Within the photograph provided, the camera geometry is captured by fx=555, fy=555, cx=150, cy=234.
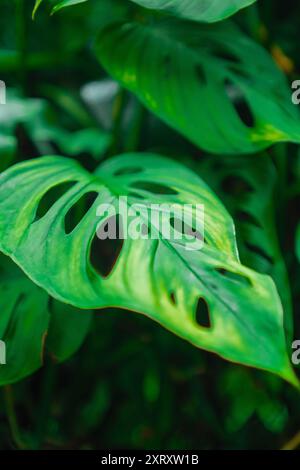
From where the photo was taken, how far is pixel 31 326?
2.26 ft

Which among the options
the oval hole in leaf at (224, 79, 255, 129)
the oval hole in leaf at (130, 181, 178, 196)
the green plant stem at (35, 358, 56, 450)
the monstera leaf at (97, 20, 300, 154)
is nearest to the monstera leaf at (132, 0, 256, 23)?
the monstera leaf at (97, 20, 300, 154)

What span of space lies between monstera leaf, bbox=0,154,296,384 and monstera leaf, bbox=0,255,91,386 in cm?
16

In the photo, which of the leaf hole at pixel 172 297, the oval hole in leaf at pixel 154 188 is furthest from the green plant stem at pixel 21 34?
the leaf hole at pixel 172 297

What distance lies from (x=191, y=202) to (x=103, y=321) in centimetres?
41

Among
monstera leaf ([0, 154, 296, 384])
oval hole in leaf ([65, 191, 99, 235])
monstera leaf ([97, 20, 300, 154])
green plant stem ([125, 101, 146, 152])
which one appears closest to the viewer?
monstera leaf ([0, 154, 296, 384])

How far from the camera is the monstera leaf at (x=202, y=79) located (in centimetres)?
75

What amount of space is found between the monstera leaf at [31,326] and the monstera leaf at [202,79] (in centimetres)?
29

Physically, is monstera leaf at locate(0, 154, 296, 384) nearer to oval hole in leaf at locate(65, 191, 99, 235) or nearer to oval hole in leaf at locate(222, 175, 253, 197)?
oval hole in leaf at locate(65, 191, 99, 235)

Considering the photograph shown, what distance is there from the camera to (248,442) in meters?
1.00

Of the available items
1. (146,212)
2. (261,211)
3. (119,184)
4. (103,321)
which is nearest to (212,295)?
(146,212)

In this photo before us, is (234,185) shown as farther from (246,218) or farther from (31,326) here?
(31,326)

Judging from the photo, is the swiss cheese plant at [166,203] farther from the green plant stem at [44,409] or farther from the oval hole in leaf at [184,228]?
the green plant stem at [44,409]

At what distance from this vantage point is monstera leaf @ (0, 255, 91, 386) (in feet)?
2.17

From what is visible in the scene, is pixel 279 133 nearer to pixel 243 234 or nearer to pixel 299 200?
pixel 243 234
